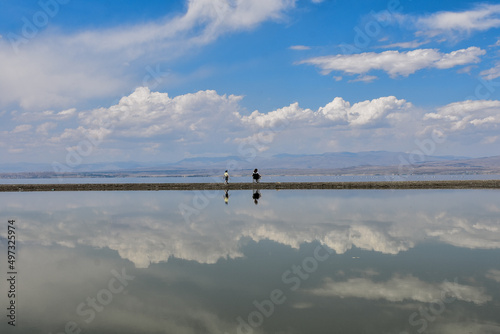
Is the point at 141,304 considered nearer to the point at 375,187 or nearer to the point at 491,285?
the point at 491,285

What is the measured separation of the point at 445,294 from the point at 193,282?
24.0 feet

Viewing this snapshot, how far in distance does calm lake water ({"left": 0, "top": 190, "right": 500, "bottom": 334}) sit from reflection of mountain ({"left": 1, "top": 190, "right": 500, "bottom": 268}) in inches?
4.4

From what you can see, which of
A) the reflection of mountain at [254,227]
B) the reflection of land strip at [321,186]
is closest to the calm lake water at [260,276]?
the reflection of mountain at [254,227]

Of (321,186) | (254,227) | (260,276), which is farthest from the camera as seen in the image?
(321,186)

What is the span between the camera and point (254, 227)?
894 inches

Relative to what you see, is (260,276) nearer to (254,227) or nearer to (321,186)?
(254,227)

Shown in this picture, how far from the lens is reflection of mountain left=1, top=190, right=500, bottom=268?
18047 millimetres

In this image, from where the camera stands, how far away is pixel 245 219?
25.6 meters

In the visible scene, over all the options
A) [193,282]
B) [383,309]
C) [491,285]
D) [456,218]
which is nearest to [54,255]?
[193,282]

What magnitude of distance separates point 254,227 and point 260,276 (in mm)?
9176

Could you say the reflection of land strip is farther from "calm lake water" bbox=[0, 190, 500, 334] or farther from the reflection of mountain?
"calm lake water" bbox=[0, 190, 500, 334]

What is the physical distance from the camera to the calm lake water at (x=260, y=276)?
32.9ft

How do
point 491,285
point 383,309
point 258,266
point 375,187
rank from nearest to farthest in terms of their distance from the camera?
point 383,309 < point 491,285 < point 258,266 < point 375,187

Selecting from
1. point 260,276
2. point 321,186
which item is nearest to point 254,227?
point 260,276
